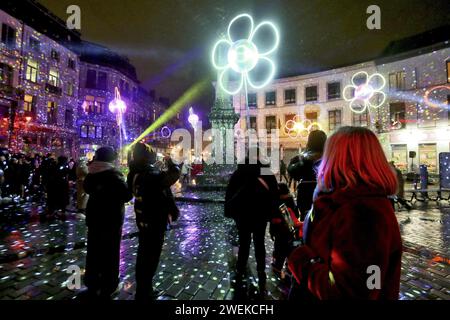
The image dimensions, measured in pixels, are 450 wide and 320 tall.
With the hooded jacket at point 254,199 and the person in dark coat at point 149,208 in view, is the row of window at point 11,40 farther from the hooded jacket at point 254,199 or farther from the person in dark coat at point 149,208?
the hooded jacket at point 254,199

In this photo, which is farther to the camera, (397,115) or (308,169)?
(397,115)

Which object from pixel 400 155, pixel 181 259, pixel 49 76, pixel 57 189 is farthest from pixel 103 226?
pixel 400 155

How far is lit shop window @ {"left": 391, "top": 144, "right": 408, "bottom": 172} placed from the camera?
1058 inches

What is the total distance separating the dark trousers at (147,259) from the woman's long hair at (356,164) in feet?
8.37

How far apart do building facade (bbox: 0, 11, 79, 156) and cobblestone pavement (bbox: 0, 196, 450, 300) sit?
1780 centimetres

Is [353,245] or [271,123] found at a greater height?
[271,123]

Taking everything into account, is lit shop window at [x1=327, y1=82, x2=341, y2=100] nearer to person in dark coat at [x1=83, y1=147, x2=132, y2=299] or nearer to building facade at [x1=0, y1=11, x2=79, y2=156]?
building facade at [x1=0, y1=11, x2=79, y2=156]

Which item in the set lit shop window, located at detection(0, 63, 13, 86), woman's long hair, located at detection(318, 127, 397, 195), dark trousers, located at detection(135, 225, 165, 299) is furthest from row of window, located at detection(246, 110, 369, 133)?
woman's long hair, located at detection(318, 127, 397, 195)

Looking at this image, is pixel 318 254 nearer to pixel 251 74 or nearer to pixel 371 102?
pixel 371 102

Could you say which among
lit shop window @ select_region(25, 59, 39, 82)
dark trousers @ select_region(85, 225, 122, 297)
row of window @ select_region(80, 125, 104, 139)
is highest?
lit shop window @ select_region(25, 59, 39, 82)

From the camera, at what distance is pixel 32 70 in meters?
23.4

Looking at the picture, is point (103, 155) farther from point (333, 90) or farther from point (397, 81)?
point (333, 90)

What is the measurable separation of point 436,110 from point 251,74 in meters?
22.1

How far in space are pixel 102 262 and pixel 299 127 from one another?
3070 centimetres
